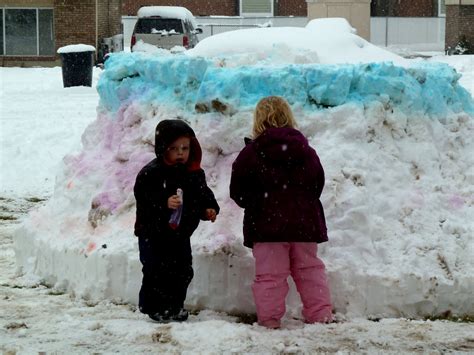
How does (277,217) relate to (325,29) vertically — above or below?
below

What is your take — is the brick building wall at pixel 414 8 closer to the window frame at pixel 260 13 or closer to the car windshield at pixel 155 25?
the window frame at pixel 260 13

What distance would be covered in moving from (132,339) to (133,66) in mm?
2570

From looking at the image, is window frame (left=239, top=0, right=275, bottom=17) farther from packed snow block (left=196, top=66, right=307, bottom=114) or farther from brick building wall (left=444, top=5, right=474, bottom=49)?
packed snow block (left=196, top=66, right=307, bottom=114)

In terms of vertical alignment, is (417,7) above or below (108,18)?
above

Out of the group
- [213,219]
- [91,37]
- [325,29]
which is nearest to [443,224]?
[213,219]

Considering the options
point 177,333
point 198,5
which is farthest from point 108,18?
point 177,333

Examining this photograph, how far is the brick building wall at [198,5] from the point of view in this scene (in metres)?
45.5

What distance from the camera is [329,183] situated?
21.5 ft

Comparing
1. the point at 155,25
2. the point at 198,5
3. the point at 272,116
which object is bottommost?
the point at 272,116

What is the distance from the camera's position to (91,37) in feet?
102

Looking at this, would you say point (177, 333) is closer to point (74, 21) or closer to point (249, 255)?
point (249, 255)

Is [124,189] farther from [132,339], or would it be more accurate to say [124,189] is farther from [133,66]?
[132,339]

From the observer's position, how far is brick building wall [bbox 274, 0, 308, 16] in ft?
149

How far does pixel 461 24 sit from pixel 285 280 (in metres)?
31.3
